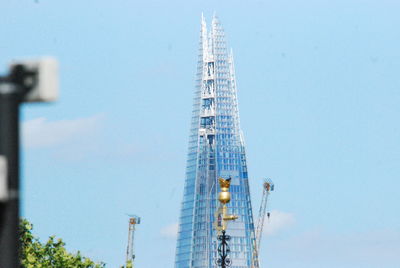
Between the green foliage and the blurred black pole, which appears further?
the green foliage

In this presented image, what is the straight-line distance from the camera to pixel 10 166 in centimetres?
1855

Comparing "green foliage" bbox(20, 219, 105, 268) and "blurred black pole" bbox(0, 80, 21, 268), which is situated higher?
"green foliage" bbox(20, 219, 105, 268)

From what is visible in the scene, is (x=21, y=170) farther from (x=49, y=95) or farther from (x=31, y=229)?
(x=31, y=229)

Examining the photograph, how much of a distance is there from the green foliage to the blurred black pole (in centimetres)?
7706

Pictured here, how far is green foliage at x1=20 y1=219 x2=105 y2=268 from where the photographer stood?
96.9m

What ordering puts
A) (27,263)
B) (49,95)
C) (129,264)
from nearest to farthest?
1. (49,95)
2. (27,263)
3. (129,264)

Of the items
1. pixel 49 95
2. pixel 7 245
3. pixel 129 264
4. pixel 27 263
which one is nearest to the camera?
pixel 49 95

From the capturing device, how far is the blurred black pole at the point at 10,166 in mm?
18297

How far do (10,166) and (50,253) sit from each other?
81296mm

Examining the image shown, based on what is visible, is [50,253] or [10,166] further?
[50,253]

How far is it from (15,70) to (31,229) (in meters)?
81.4

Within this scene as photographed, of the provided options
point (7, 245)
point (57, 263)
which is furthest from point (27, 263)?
point (7, 245)

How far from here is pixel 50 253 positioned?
99000 mm

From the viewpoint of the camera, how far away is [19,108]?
18.3 meters
